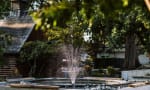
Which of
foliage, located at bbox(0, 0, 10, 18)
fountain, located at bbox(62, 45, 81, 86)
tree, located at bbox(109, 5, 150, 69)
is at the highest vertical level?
foliage, located at bbox(0, 0, 10, 18)

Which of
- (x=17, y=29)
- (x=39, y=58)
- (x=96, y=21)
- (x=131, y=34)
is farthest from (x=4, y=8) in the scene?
(x=131, y=34)

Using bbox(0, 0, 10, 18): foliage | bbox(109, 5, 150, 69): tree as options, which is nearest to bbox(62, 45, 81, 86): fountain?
bbox(109, 5, 150, 69): tree

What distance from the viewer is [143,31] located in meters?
28.4

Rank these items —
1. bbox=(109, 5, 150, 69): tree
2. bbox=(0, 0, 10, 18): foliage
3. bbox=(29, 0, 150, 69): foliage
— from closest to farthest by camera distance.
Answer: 1. bbox=(29, 0, 150, 69): foliage
2. bbox=(109, 5, 150, 69): tree
3. bbox=(0, 0, 10, 18): foliage

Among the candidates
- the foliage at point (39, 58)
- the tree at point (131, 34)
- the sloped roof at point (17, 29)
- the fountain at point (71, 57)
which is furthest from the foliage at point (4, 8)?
the tree at point (131, 34)

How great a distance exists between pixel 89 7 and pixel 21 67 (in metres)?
24.8

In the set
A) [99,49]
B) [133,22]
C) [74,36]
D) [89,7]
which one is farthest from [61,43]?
[89,7]

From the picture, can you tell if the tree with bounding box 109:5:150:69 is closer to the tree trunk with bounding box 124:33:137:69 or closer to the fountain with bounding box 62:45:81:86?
the tree trunk with bounding box 124:33:137:69

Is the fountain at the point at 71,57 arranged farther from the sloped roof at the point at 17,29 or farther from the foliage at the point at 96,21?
the sloped roof at the point at 17,29

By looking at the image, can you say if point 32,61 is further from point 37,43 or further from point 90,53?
point 90,53

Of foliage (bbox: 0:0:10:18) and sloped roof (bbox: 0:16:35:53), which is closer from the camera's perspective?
foliage (bbox: 0:0:10:18)

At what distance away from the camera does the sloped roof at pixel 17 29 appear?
2741cm

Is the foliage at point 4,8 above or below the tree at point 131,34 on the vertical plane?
above

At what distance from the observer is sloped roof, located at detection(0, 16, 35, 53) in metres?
27.4
